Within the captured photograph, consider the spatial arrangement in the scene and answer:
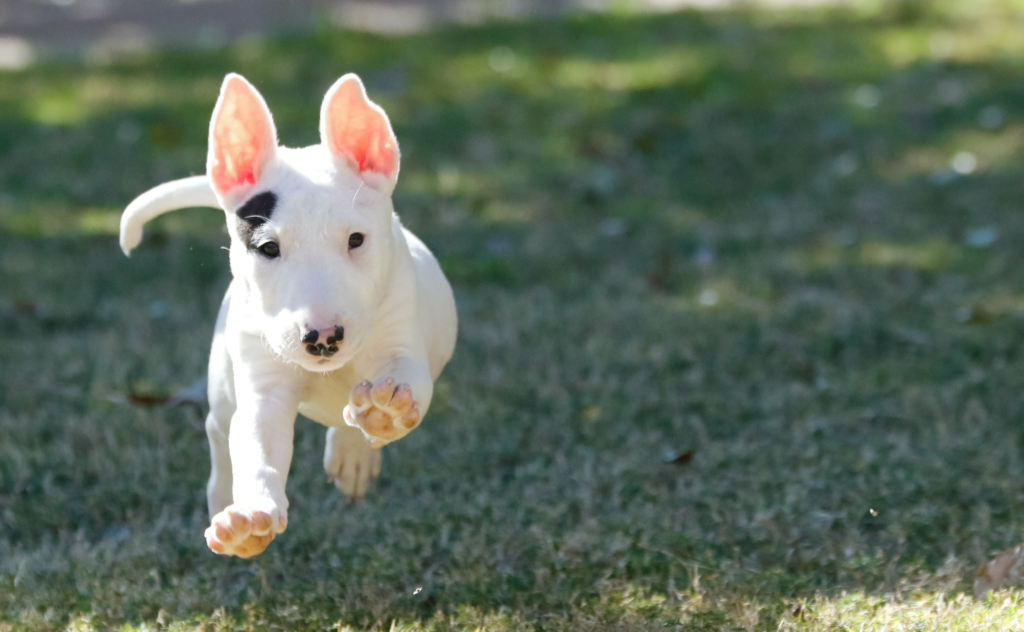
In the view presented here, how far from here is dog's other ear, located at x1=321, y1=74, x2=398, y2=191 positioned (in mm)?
2566

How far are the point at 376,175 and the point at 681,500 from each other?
150cm

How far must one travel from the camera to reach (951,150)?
6840 mm

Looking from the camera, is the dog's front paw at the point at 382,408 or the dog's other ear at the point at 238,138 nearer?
the dog's front paw at the point at 382,408

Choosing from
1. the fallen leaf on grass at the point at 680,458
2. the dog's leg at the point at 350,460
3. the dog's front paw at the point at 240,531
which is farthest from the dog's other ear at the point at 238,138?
the fallen leaf on grass at the point at 680,458

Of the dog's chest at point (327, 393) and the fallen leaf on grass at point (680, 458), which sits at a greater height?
the dog's chest at point (327, 393)

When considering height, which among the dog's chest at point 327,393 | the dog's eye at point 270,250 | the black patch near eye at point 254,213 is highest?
the black patch near eye at point 254,213

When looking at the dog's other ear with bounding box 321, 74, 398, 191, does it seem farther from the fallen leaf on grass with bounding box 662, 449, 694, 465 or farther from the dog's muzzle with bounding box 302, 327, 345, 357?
the fallen leaf on grass with bounding box 662, 449, 694, 465

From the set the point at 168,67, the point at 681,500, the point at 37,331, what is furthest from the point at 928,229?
the point at 168,67

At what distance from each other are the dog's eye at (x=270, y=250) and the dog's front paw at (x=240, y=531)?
0.49 m

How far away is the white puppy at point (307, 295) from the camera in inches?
92.7

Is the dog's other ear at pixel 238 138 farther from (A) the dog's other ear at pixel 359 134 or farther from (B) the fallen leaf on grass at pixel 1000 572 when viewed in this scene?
(B) the fallen leaf on grass at pixel 1000 572

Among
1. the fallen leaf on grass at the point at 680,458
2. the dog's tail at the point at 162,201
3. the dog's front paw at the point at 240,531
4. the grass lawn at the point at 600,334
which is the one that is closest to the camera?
the dog's front paw at the point at 240,531

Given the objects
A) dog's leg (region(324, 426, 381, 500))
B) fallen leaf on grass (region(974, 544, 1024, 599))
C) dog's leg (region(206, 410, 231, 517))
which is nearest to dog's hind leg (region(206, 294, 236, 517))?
dog's leg (region(206, 410, 231, 517))

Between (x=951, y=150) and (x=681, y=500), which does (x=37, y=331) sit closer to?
(x=681, y=500)
